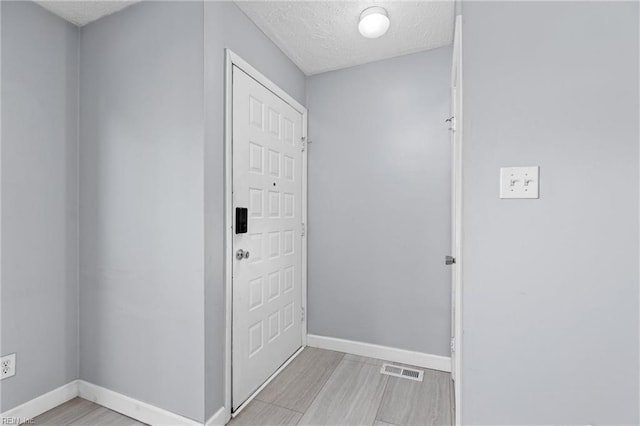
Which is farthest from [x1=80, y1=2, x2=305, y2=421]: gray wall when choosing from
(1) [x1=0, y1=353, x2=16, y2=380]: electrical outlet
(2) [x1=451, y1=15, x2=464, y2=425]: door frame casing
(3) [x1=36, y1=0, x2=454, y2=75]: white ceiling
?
(2) [x1=451, y1=15, x2=464, y2=425]: door frame casing

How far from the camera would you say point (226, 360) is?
172cm

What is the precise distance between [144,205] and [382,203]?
1.68m

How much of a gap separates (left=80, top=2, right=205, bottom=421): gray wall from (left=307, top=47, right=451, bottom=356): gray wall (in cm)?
124

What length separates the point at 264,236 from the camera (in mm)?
2086

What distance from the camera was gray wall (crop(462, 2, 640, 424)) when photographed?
3.39 feet

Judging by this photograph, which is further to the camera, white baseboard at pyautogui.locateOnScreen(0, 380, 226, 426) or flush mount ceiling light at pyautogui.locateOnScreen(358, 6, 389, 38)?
flush mount ceiling light at pyautogui.locateOnScreen(358, 6, 389, 38)

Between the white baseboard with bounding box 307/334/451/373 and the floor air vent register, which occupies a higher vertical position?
the white baseboard with bounding box 307/334/451/373

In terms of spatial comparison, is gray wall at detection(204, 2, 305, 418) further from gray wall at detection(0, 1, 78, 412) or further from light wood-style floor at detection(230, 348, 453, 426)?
gray wall at detection(0, 1, 78, 412)

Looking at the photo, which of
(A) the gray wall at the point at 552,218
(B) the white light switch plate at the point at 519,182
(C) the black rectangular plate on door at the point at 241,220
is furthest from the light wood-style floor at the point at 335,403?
(B) the white light switch plate at the point at 519,182

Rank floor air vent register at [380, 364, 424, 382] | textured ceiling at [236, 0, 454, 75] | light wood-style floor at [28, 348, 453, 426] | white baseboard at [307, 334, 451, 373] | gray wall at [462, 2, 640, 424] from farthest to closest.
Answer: white baseboard at [307, 334, 451, 373], floor air vent register at [380, 364, 424, 382], textured ceiling at [236, 0, 454, 75], light wood-style floor at [28, 348, 453, 426], gray wall at [462, 2, 640, 424]

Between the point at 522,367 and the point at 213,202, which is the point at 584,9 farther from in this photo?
the point at 213,202

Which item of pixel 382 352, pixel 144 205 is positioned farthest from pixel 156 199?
pixel 382 352

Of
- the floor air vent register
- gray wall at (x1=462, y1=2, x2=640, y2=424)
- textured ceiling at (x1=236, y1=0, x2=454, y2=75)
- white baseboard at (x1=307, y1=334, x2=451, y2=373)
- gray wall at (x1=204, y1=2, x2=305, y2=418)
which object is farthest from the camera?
white baseboard at (x1=307, y1=334, x2=451, y2=373)

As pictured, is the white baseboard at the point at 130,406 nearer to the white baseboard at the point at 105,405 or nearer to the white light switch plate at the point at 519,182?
the white baseboard at the point at 105,405
